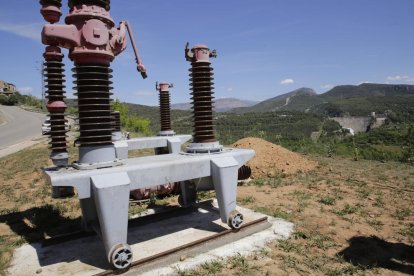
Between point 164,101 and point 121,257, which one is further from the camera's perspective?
point 164,101

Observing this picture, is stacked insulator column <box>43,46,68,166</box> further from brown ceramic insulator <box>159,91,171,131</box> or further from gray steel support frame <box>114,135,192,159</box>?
brown ceramic insulator <box>159,91,171,131</box>

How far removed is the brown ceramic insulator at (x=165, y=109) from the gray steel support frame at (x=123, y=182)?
5057 mm

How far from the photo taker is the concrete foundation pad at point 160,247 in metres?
4.32

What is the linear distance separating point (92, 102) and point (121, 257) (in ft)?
6.82

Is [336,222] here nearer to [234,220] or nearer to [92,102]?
[234,220]

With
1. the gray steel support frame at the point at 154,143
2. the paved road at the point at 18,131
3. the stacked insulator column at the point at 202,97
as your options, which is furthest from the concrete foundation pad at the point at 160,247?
the paved road at the point at 18,131

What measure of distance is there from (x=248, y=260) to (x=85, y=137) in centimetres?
285

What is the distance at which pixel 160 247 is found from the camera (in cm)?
480

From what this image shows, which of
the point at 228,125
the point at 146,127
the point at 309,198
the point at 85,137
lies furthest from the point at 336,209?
the point at 228,125

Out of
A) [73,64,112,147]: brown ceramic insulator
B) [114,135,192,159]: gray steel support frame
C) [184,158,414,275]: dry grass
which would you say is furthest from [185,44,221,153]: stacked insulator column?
[114,135,192,159]: gray steel support frame

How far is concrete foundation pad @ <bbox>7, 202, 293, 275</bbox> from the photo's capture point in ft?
14.2

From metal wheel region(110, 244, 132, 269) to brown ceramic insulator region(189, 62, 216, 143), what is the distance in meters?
2.27

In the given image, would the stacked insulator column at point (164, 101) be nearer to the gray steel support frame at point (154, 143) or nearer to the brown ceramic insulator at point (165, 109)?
the brown ceramic insulator at point (165, 109)

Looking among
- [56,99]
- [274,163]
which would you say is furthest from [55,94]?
[274,163]
